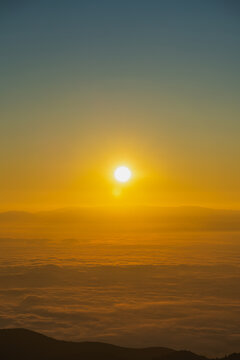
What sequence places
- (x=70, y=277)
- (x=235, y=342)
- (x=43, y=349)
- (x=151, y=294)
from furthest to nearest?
1. (x=70, y=277)
2. (x=151, y=294)
3. (x=235, y=342)
4. (x=43, y=349)

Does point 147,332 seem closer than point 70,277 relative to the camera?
Yes

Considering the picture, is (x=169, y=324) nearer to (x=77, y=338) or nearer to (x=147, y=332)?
(x=147, y=332)

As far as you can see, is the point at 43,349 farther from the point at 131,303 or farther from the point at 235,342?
the point at 131,303

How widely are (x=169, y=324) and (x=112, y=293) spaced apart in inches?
2024

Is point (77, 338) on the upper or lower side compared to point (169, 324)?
lower

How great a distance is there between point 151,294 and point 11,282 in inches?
2266

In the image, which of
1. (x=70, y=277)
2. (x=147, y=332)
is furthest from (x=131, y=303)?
(x=70, y=277)

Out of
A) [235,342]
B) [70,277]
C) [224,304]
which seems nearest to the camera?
[235,342]

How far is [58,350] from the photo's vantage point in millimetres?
46656

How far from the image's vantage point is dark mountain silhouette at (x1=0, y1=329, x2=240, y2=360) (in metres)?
43.6

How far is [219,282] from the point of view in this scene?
152 metres

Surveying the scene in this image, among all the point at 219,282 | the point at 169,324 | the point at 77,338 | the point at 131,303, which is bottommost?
the point at 77,338

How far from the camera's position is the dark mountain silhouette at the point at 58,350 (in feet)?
143

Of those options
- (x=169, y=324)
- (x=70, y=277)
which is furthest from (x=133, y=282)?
(x=169, y=324)
